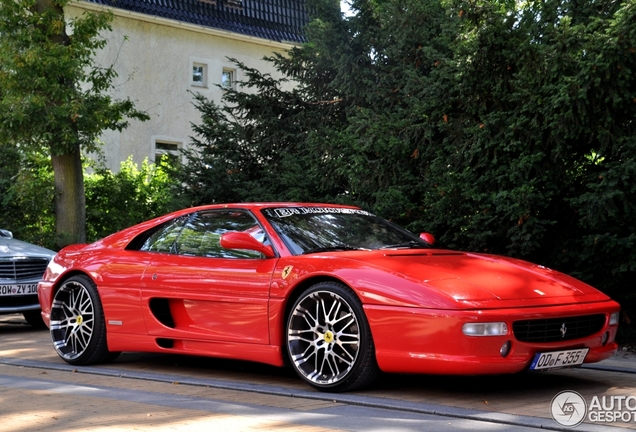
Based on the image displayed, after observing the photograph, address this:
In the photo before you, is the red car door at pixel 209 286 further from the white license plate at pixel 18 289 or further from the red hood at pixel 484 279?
the white license plate at pixel 18 289

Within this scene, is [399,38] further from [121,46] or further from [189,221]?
[121,46]

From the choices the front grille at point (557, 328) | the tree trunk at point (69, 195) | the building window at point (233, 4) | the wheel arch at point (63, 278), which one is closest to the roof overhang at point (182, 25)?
the building window at point (233, 4)

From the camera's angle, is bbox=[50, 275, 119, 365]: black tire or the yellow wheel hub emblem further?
bbox=[50, 275, 119, 365]: black tire

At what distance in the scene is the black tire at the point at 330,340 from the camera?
6816mm

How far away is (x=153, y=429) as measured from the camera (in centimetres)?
564

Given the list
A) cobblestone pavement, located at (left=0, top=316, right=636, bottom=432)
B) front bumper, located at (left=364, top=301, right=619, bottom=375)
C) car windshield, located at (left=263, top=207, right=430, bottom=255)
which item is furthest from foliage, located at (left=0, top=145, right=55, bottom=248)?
front bumper, located at (left=364, top=301, right=619, bottom=375)

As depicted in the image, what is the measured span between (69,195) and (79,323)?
9.14 meters

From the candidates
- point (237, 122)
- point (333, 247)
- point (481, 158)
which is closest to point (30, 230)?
point (237, 122)

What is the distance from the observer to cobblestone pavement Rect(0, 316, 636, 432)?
5844 mm

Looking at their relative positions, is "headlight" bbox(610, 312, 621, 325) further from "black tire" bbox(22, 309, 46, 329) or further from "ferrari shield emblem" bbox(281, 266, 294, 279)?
"black tire" bbox(22, 309, 46, 329)

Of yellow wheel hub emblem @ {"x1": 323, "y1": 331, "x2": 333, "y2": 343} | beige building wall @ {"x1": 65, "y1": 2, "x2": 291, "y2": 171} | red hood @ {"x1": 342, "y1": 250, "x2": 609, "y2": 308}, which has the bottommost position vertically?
yellow wheel hub emblem @ {"x1": 323, "y1": 331, "x2": 333, "y2": 343}

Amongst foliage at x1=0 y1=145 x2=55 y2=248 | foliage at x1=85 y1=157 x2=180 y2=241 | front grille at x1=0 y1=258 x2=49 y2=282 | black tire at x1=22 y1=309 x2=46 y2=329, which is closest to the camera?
front grille at x1=0 y1=258 x2=49 y2=282

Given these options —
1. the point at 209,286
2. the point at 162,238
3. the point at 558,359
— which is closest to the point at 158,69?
the point at 162,238

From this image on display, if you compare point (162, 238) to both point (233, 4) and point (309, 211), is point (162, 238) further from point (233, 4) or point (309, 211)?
point (233, 4)
